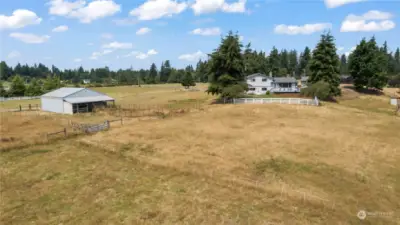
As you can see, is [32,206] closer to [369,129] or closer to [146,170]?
[146,170]

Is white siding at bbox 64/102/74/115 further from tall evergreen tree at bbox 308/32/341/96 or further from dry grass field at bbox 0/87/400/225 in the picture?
tall evergreen tree at bbox 308/32/341/96

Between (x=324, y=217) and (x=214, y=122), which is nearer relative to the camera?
(x=324, y=217)

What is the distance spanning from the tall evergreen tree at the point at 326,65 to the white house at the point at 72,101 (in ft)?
127

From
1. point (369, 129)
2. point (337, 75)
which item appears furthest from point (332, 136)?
point (337, 75)

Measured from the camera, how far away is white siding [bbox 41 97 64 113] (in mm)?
43531

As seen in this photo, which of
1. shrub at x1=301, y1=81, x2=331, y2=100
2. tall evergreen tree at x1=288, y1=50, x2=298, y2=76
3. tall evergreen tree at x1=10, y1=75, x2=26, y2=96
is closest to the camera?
shrub at x1=301, y1=81, x2=331, y2=100

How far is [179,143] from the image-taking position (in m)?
22.6

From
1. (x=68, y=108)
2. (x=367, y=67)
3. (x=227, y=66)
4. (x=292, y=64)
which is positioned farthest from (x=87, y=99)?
(x=292, y=64)

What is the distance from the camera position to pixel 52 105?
45.2 meters

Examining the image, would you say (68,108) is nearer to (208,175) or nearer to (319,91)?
(208,175)

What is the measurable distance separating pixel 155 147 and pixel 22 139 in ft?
40.8

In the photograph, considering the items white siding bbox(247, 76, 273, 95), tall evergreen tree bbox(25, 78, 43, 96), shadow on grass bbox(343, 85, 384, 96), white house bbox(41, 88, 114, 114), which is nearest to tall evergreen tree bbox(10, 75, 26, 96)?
tall evergreen tree bbox(25, 78, 43, 96)

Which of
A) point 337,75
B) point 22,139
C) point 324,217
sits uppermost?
point 337,75

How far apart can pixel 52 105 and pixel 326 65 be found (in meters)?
48.9
